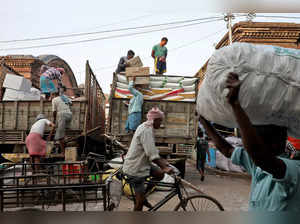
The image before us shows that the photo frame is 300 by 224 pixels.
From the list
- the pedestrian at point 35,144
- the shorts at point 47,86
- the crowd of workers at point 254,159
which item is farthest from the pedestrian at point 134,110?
the shorts at point 47,86

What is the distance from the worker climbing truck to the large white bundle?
4.69 meters

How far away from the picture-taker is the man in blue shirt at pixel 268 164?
2.76 ft

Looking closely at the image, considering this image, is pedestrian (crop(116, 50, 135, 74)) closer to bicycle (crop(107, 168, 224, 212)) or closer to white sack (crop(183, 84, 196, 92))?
white sack (crop(183, 84, 196, 92))

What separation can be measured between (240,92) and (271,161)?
33 cm

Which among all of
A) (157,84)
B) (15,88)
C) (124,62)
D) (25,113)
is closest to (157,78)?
(157,84)

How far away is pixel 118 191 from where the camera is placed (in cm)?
264

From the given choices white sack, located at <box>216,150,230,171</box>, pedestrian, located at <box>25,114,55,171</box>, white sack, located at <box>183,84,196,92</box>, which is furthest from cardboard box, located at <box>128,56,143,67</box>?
white sack, located at <box>216,150,230,171</box>

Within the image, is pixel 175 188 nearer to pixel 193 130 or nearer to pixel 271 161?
pixel 271 161

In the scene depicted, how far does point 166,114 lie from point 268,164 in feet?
15.5

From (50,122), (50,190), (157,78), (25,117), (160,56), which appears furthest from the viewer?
(160,56)

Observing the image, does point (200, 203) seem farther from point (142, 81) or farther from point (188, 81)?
point (188, 81)

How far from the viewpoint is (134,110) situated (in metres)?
5.24

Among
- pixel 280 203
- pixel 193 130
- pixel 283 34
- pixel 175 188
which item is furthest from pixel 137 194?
pixel 283 34

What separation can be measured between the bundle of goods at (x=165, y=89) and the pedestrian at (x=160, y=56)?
159 centimetres
